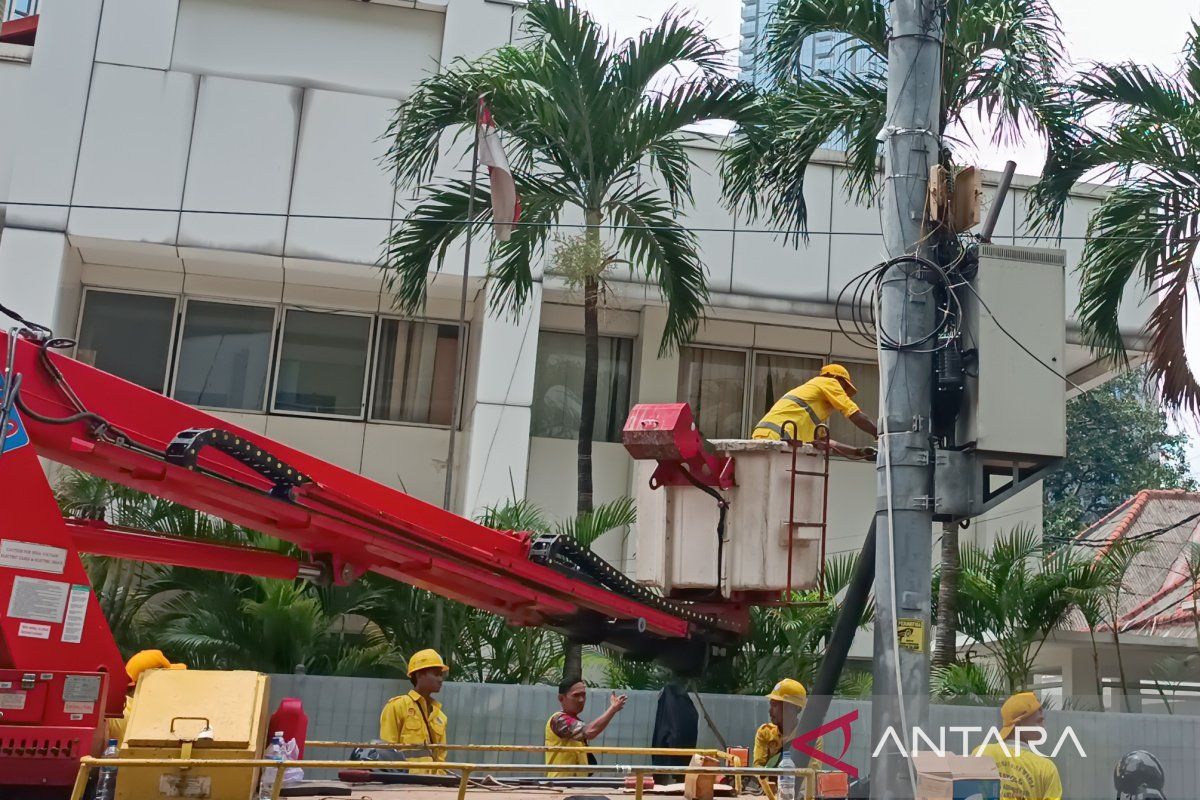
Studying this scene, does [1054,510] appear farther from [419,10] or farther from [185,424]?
[185,424]

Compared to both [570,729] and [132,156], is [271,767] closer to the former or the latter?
[570,729]

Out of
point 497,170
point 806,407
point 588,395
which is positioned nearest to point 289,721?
point 806,407

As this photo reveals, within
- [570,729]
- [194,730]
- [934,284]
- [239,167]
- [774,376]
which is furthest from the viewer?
[774,376]

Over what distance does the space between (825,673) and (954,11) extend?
25.5ft

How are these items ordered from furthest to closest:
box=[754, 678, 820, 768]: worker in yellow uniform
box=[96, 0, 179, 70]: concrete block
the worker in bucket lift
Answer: box=[96, 0, 179, 70]: concrete block → the worker in bucket lift → box=[754, 678, 820, 768]: worker in yellow uniform

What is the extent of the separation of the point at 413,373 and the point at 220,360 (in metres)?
2.72

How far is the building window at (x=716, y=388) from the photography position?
63.0 feet

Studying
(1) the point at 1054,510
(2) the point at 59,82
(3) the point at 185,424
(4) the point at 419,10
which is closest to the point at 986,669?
(3) the point at 185,424

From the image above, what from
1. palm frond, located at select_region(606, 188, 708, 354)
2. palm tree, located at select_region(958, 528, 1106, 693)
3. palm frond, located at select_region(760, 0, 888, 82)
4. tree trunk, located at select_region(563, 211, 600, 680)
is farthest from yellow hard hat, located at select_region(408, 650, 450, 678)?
palm frond, located at select_region(760, 0, 888, 82)

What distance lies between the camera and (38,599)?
21.8 feet

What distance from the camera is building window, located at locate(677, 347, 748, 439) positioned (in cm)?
1919

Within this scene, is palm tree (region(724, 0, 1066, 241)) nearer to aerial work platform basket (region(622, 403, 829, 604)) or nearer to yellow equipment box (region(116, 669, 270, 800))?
aerial work platform basket (region(622, 403, 829, 604))

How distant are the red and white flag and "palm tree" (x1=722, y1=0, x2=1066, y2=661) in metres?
2.58

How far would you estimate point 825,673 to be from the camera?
325 inches
